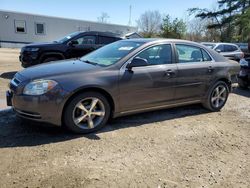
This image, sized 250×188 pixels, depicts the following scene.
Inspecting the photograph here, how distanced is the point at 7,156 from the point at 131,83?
2.22 m

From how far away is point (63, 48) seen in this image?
928 centimetres

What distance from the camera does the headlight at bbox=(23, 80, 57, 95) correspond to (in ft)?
12.7

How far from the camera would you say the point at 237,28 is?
120 ft

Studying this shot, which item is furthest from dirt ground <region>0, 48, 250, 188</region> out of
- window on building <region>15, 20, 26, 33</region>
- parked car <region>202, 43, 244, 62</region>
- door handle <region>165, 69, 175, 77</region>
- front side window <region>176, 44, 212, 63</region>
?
window on building <region>15, 20, 26, 33</region>

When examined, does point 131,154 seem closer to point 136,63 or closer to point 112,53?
point 136,63

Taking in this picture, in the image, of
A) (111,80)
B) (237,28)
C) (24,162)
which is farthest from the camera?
(237,28)

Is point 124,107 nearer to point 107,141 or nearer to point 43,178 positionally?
point 107,141

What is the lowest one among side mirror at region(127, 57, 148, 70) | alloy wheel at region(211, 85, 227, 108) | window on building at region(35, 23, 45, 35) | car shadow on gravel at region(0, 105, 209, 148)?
car shadow on gravel at region(0, 105, 209, 148)

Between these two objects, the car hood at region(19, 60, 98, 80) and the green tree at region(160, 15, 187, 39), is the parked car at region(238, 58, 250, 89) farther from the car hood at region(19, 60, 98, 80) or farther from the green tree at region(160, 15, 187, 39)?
the green tree at region(160, 15, 187, 39)

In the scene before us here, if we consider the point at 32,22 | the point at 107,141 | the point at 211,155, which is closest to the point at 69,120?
the point at 107,141

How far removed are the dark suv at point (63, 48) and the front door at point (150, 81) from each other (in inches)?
204

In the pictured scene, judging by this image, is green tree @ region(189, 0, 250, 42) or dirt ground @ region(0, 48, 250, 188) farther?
green tree @ region(189, 0, 250, 42)

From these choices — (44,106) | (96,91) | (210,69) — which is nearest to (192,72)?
(210,69)

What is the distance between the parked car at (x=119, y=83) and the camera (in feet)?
12.9
